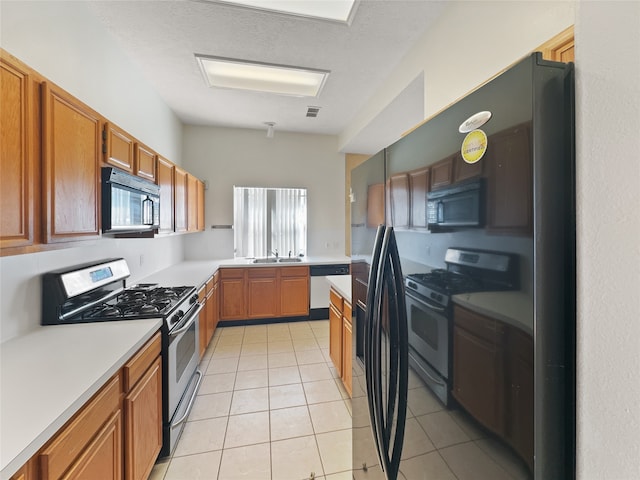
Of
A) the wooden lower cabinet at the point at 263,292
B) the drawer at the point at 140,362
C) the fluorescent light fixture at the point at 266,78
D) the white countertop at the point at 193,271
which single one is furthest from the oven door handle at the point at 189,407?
the fluorescent light fixture at the point at 266,78

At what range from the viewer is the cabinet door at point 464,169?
24.8 inches

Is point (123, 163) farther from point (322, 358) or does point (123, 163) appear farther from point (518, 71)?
point (322, 358)

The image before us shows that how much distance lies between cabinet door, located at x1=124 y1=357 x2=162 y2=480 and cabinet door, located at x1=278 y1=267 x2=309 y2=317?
96.5 inches

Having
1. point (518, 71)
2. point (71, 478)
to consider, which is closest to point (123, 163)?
point (71, 478)

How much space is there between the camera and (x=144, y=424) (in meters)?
1.49

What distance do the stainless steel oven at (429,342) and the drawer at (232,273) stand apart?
3421 millimetres

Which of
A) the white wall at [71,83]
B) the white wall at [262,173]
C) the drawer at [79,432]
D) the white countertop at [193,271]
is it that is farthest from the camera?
the white wall at [262,173]

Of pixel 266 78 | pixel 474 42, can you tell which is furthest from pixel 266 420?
pixel 266 78

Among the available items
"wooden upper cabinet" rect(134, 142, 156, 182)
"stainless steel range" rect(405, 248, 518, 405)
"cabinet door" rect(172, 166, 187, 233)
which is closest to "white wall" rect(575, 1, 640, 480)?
"stainless steel range" rect(405, 248, 518, 405)

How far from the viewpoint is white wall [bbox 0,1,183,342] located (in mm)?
1463

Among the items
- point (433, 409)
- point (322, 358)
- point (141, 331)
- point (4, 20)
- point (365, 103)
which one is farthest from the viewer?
point (365, 103)

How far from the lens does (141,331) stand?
1.54m

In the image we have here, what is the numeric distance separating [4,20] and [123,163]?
80 cm

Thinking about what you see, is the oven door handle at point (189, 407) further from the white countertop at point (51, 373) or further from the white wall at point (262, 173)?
the white wall at point (262, 173)
